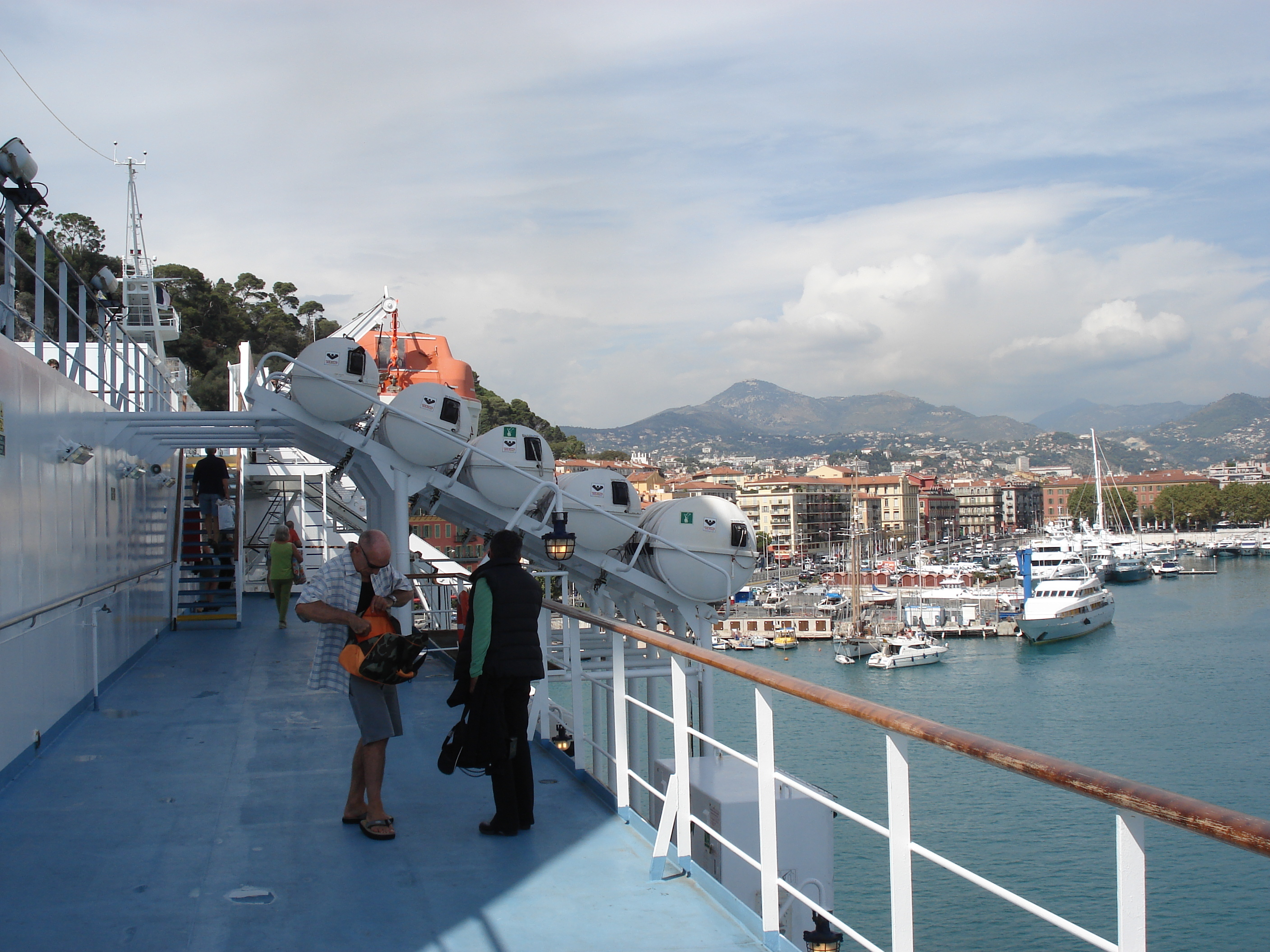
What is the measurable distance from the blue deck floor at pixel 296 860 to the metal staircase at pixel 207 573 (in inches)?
249

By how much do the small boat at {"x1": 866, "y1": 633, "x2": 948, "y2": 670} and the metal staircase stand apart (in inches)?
2098

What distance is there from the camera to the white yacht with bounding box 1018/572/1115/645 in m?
70.6

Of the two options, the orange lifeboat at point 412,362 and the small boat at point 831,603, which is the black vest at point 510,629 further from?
the small boat at point 831,603

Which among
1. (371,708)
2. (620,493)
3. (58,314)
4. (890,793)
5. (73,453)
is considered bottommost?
(371,708)

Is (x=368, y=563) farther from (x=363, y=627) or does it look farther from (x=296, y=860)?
(x=296, y=860)

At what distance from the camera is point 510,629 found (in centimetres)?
467

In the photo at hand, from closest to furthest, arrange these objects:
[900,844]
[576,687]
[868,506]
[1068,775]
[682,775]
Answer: [1068,775] → [900,844] → [682,775] → [576,687] → [868,506]

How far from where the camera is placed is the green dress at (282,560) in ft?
43.3

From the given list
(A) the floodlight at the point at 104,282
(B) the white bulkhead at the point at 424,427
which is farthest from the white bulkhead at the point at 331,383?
(A) the floodlight at the point at 104,282

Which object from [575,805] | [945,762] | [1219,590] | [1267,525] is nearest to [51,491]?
[575,805]

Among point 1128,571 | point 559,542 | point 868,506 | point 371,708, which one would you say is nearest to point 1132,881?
point 371,708

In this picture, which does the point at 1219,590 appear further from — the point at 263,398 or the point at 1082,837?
the point at 263,398

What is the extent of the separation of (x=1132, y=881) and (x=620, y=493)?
37.5 feet

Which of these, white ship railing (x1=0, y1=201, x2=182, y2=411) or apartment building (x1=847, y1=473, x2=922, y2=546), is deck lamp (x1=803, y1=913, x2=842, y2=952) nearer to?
white ship railing (x1=0, y1=201, x2=182, y2=411)
